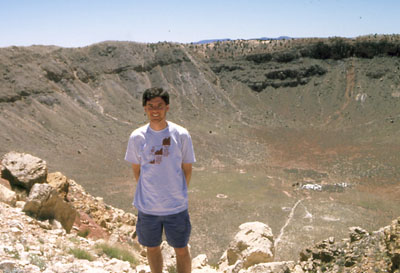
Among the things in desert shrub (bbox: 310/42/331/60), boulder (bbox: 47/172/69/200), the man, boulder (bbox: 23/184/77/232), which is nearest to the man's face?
the man

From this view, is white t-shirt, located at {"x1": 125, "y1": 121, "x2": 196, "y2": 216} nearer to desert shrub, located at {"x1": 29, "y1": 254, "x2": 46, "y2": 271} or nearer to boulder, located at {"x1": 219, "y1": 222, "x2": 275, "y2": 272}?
desert shrub, located at {"x1": 29, "y1": 254, "x2": 46, "y2": 271}

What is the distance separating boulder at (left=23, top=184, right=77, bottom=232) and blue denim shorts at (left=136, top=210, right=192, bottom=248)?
4.70 m

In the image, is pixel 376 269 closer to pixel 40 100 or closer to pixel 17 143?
pixel 17 143

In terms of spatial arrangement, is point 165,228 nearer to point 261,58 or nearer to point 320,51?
point 261,58

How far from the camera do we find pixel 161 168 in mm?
4609

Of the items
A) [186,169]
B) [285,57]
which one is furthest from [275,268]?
[285,57]

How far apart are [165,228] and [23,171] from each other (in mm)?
8352

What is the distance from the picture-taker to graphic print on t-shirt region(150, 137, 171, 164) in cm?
459

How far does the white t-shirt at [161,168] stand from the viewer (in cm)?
461

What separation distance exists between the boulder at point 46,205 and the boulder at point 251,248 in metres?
4.22

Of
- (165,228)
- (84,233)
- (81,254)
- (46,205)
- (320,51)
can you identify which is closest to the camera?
(165,228)

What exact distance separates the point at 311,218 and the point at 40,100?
2961 centimetres

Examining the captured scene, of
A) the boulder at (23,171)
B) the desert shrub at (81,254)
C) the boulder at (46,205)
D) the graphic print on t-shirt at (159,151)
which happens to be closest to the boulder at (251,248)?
the desert shrub at (81,254)

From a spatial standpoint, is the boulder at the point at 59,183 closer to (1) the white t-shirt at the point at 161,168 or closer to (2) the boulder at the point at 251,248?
(2) the boulder at the point at 251,248
